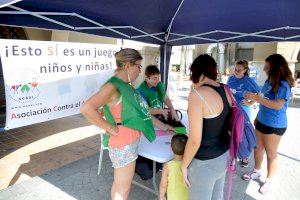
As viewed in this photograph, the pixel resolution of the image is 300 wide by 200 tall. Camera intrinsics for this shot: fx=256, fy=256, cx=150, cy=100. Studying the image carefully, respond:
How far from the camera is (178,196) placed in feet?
7.04

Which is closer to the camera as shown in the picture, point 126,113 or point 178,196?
point 126,113

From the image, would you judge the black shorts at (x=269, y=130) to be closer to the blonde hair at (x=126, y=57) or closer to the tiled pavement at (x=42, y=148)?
the blonde hair at (x=126, y=57)

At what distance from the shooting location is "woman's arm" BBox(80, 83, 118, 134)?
70.3 inches

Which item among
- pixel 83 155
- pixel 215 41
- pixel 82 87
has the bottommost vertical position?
pixel 83 155

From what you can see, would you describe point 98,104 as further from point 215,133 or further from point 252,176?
point 252,176

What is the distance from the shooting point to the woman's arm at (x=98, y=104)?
1.79 m

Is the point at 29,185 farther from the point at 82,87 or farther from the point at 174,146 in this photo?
the point at 174,146

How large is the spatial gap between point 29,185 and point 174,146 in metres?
2.18

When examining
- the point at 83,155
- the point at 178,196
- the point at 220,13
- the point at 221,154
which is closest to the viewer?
the point at 221,154

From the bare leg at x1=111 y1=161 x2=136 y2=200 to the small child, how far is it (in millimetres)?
290

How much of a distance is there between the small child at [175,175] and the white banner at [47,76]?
1.83 metres

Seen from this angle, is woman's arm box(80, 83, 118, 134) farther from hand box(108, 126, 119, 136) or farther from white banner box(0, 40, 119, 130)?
white banner box(0, 40, 119, 130)

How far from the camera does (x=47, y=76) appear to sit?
10.4ft

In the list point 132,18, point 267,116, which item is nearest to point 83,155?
point 132,18
